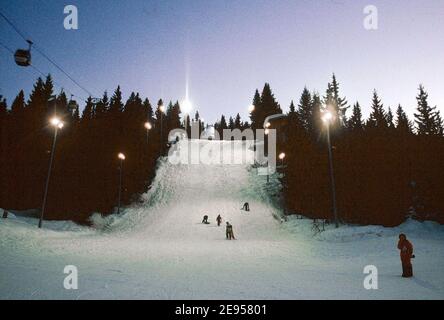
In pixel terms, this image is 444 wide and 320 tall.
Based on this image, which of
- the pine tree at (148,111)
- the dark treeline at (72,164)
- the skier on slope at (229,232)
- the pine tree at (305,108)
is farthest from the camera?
the pine tree at (305,108)

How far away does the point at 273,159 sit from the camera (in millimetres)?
48719

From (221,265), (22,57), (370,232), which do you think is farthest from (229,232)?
(22,57)

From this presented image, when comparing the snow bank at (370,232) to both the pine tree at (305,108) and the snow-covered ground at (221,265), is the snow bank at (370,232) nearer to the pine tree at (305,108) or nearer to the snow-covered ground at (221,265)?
the snow-covered ground at (221,265)

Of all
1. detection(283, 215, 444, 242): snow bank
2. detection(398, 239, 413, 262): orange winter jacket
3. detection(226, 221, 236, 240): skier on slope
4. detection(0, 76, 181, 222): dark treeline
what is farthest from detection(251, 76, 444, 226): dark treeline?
detection(0, 76, 181, 222): dark treeline

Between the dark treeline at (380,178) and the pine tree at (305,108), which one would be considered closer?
the dark treeline at (380,178)

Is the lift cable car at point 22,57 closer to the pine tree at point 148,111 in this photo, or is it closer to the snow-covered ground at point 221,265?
the snow-covered ground at point 221,265

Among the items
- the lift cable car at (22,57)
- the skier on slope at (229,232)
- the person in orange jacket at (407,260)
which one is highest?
the lift cable car at (22,57)

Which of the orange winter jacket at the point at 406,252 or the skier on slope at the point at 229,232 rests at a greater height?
the orange winter jacket at the point at 406,252

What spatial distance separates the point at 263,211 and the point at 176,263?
2232 cm

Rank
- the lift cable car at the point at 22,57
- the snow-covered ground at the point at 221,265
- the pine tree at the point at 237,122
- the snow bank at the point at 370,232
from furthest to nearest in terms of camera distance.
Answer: the pine tree at the point at 237,122 < the snow bank at the point at 370,232 < the lift cable car at the point at 22,57 < the snow-covered ground at the point at 221,265

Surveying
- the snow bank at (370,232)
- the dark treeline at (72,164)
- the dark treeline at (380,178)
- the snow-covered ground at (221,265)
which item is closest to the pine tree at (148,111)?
the dark treeline at (72,164)

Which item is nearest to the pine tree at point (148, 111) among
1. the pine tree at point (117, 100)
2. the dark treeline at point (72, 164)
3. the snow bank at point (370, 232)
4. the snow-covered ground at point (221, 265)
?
the pine tree at point (117, 100)

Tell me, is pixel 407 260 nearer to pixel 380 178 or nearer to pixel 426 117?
pixel 380 178
